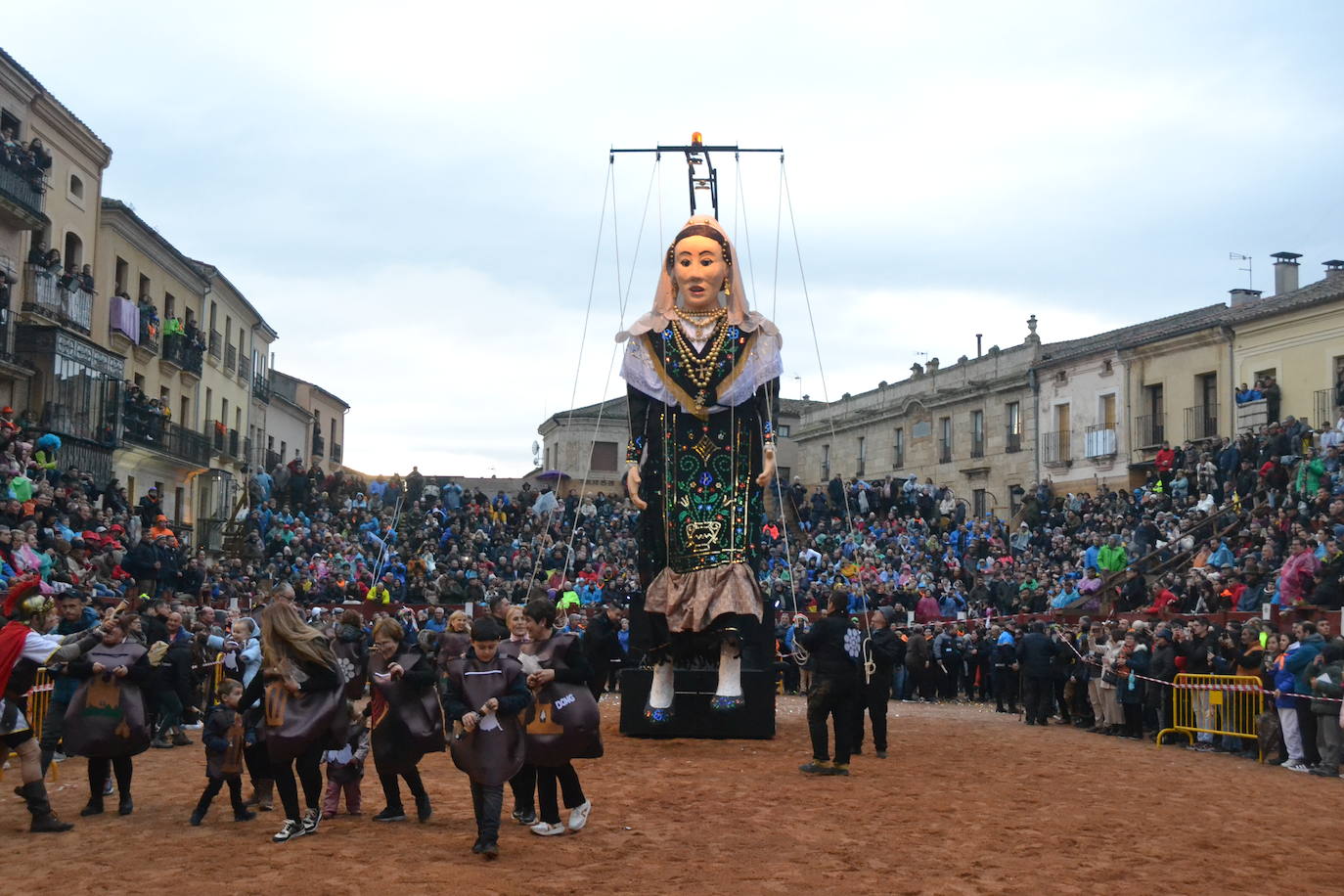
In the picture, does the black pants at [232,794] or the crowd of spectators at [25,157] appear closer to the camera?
the black pants at [232,794]

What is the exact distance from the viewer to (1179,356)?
36969mm

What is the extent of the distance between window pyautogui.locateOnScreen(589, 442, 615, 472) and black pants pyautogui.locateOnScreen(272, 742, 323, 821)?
4934 cm

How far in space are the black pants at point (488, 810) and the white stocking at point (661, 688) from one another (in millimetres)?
5740

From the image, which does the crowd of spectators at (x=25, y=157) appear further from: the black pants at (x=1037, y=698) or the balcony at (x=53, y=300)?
the black pants at (x=1037, y=698)

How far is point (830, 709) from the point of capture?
11695 millimetres

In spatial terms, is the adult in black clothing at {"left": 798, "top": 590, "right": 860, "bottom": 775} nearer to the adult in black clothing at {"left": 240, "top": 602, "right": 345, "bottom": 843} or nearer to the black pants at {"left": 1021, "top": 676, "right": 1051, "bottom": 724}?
the adult in black clothing at {"left": 240, "top": 602, "right": 345, "bottom": 843}

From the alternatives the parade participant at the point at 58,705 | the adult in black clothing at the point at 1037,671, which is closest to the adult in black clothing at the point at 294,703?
the parade participant at the point at 58,705

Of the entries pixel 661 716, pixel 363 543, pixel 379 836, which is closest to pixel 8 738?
pixel 379 836

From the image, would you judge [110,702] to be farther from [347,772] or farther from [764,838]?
[764,838]

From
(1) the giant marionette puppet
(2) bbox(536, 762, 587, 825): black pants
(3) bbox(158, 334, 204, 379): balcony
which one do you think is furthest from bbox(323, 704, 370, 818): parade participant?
(3) bbox(158, 334, 204, 379): balcony

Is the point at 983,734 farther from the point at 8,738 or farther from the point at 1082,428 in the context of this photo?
the point at 1082,428

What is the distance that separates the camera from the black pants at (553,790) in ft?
28.2

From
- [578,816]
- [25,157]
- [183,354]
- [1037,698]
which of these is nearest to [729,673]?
[578,816]

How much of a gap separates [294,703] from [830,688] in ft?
15.6
